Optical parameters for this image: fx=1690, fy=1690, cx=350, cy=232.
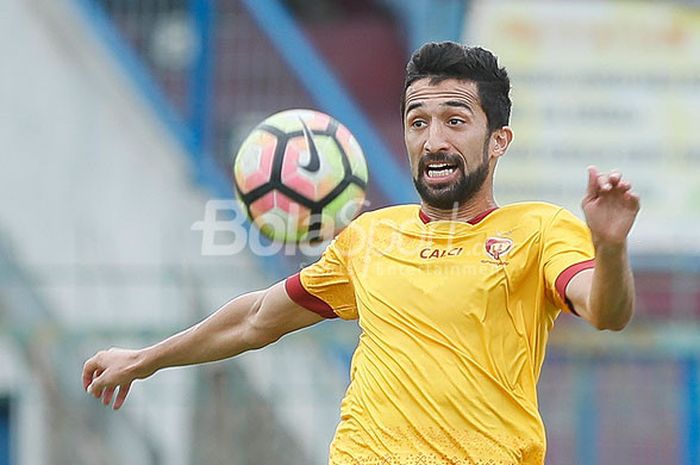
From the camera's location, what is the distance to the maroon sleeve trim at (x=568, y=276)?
475cm

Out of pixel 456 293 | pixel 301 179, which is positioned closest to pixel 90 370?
pixel 301 179

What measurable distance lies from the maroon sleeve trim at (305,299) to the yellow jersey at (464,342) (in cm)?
31

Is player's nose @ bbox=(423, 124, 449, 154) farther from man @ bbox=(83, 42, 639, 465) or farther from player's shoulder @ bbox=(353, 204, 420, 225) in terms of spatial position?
player's shoulder @ bbox=(353, 204, 420, 225)

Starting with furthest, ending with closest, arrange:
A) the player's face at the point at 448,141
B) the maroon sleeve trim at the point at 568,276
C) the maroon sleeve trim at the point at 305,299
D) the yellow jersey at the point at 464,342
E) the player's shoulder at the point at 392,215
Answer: the maroon sleeve trim at the point at 305,299 < the player's shoulder at the point at 392,215 < the player's face at the point at 448,141 < the yellow jersey at the point at 464,342 < the maroon sleeve trim at the point at 568,276

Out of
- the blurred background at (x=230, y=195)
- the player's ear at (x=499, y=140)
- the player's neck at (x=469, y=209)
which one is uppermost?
the player's ear at (x=499, y=140)

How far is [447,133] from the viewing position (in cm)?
507

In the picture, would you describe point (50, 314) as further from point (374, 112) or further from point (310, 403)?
point (374, 112)

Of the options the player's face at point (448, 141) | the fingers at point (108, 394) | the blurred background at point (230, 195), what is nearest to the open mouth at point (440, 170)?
the player's face at point (448, 141)

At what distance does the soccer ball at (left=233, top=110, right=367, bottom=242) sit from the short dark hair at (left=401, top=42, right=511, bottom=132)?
1.91ft

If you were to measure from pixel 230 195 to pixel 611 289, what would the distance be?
5.99 meters

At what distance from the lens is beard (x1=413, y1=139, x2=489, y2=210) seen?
16.7ft

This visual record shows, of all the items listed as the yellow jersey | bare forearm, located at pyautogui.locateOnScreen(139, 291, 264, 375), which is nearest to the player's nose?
the yellow jersey

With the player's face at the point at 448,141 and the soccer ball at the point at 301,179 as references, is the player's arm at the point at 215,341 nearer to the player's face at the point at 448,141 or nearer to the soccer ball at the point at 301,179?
the soccer ball at the point at 301,179

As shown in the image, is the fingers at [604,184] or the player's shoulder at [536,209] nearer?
the fingers at [604,184]
